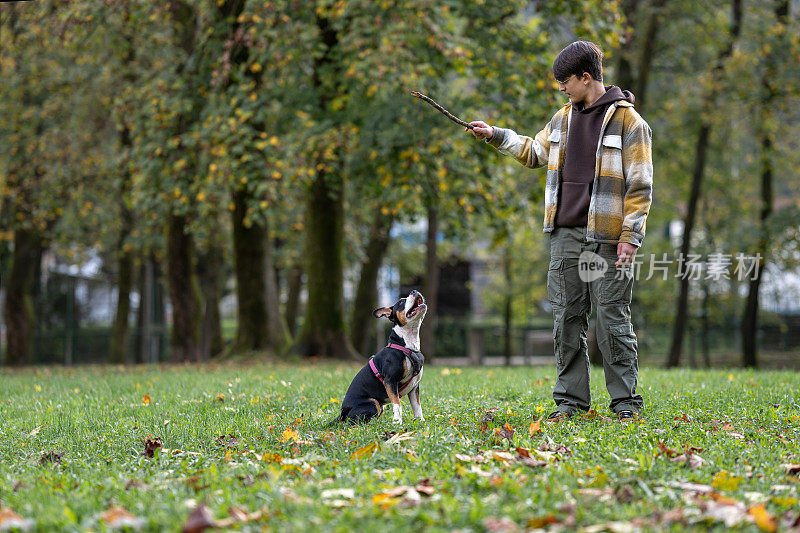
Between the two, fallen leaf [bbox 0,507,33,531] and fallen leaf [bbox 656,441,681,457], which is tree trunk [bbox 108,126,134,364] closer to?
fallen leaf [bbox 0,507,33,531]

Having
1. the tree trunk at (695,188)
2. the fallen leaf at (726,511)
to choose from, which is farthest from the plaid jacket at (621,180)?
the tree trunk at (695,188)

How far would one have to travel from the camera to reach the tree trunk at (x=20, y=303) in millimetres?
19656

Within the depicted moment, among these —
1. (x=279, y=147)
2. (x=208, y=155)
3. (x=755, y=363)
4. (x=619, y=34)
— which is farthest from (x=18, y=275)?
(x=755, y=363)

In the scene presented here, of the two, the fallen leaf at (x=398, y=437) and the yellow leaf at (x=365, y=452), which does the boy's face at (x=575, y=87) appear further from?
the yellow leaf at (x=365, y=452)

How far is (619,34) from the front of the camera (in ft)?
42.9

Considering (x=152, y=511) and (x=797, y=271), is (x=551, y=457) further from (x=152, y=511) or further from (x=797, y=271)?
(x=797, y=271)

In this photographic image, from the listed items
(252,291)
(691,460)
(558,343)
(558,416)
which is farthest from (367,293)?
(691,460)

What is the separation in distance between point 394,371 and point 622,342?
1.63m

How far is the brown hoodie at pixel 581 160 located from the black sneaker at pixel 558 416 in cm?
136

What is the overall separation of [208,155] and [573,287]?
9.05 metres

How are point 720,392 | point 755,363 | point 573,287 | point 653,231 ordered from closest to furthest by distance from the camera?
point 573,287 < point 720,392 < point 755,363 < point 653,231

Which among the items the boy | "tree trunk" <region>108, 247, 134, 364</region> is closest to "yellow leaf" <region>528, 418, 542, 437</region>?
the boy

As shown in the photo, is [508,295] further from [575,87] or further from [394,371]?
[394,371]

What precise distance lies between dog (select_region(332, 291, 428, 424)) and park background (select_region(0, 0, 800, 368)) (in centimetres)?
644
